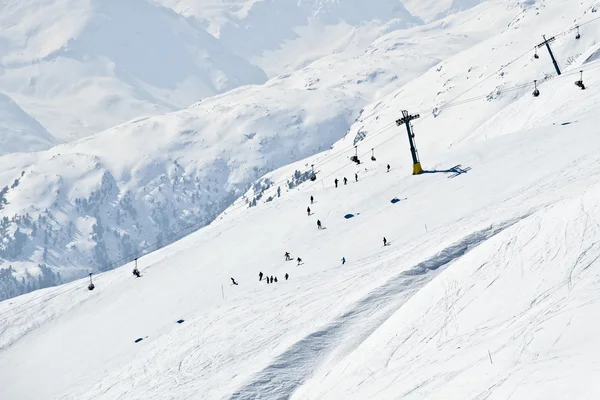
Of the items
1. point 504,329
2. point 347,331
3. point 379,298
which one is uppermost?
point 379,298

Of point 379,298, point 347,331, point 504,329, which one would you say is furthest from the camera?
point 379,298

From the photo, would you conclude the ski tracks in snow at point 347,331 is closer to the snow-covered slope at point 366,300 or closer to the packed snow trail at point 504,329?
the snow-covered slope at point 366,300

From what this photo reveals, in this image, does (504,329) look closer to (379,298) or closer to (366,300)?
(379,298)

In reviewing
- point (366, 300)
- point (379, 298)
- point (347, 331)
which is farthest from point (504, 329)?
point (366, 300)

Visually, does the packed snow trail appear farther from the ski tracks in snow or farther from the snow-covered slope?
the ski tracks in snow

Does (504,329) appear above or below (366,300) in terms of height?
below

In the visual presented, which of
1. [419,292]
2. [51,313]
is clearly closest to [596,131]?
[419,292]

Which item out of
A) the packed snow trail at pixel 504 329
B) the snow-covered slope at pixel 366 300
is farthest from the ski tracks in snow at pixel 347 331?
the packed snow trail at pixel 504 329

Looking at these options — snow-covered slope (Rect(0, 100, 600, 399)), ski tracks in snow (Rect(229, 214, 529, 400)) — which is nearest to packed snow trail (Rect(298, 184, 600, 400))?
snow-covered slope (Rect(0, 100, 600, 399))

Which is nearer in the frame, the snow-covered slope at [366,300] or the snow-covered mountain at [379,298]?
the snow-covered mountain at [379,298]
